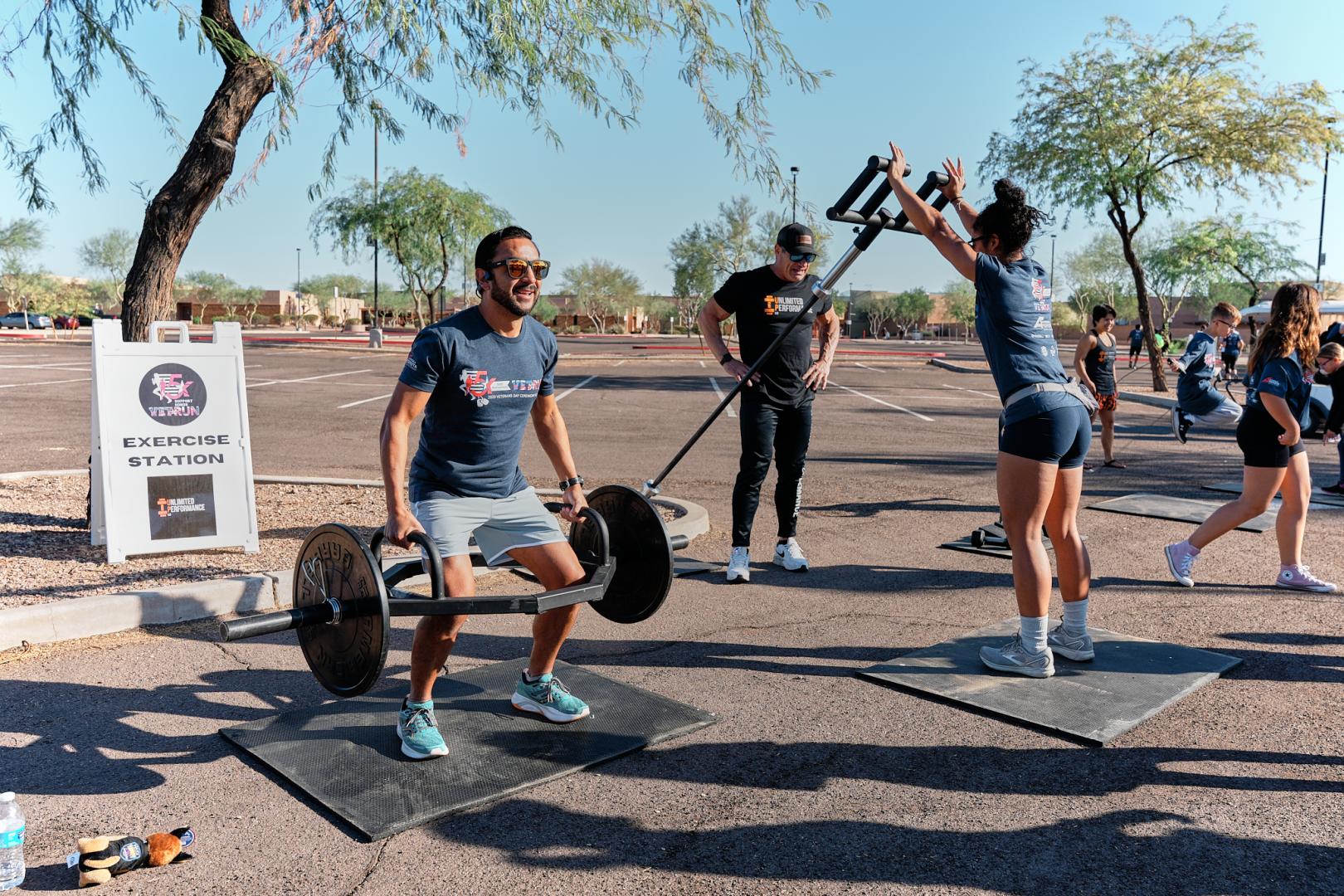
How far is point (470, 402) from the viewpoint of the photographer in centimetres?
357

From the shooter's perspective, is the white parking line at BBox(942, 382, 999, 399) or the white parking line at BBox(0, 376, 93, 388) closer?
the white parking line at BBox(0, 376, 93, 388)

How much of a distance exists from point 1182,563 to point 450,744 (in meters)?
4.70

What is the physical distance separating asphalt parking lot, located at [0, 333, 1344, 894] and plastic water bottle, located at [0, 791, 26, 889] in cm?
5

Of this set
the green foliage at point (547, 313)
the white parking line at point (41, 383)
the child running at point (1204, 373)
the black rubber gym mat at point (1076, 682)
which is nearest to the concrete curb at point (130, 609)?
the black rubber gym mat at point (1076, 682)

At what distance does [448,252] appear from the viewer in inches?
1897

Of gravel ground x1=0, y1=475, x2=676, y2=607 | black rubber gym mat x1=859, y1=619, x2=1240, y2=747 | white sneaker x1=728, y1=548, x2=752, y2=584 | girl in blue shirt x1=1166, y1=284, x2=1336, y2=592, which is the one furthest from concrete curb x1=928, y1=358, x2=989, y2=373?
black rubber gym mat x1=859, y1=619, x2=1240, y2=747

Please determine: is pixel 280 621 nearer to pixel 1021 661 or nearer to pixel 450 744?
pixel 450 744

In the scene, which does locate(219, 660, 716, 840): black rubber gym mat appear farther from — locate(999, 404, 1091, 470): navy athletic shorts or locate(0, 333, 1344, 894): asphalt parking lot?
locate(999, 404, 1091, 470): navy athletic shorts

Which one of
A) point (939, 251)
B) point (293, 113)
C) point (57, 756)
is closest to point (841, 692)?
point (939, 251)

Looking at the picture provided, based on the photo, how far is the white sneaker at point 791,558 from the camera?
21.1ft

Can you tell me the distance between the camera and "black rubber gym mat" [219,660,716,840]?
3268 mm

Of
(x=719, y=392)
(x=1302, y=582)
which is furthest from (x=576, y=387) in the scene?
(x=1302, y=582)

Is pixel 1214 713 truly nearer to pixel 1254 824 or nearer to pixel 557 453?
pixel 1254 824

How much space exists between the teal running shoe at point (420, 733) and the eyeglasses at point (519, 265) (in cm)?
162
